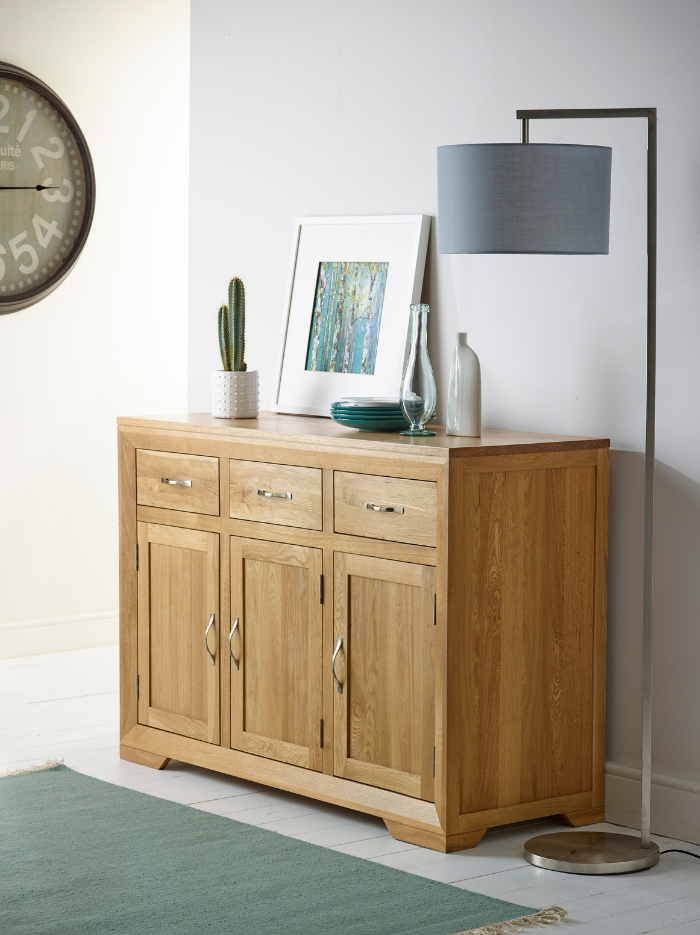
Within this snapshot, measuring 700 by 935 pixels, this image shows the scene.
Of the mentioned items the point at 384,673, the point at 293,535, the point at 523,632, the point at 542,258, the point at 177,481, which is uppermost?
the point at 542,258

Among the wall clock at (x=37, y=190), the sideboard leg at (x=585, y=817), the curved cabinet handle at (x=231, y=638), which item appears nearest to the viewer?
the sideboard leg at (x=585, y=817)

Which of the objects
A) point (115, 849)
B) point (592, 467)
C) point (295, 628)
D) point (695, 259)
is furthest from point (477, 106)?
point (115, 849)

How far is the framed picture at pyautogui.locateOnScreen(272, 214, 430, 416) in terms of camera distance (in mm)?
3688

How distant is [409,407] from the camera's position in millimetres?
3301

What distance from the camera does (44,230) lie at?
4949 mm

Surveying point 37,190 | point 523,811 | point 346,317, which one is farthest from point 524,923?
Answer: point 37,190

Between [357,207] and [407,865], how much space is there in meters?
1.86

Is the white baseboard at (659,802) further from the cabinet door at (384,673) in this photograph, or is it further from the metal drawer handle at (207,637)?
the metal drawer handle at (207,637)

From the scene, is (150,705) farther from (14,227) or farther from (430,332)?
(14,227)

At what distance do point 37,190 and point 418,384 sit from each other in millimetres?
2233

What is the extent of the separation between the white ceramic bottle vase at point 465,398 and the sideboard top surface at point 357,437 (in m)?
0.03

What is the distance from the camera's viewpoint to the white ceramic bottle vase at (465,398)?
3275 millimetres

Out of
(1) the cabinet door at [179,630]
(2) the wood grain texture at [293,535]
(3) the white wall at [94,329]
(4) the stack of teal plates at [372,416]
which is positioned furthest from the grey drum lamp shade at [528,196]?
(3) the white wall at [94,329]

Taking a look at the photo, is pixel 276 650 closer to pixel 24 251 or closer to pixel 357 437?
pixel 357 437
